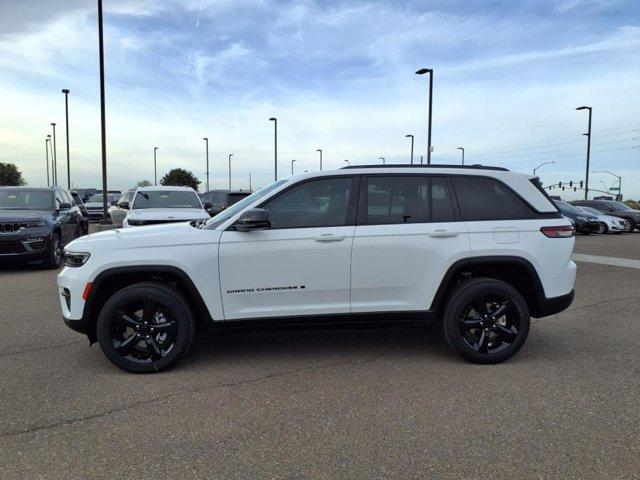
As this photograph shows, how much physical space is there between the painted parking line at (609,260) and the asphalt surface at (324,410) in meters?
6.67

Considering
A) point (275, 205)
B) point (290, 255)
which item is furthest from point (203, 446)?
point (275, 205)

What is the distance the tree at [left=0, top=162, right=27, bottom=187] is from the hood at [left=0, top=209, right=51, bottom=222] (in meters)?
73.4

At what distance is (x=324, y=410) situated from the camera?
3748 millimetres

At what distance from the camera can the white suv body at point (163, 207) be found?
35.3 feet

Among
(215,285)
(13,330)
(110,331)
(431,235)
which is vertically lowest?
(13,330)

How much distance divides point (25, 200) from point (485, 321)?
1005 cm

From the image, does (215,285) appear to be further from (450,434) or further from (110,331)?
(450,434)

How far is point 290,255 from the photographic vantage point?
4438mm

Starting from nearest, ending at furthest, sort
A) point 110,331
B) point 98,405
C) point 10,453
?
point 10,453
point 98,405
point 110,331

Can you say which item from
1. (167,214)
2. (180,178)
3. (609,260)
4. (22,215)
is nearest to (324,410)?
(167,214)

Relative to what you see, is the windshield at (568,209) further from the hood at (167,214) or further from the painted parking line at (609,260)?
the hood at (167,214)

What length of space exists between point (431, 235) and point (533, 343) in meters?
1.84

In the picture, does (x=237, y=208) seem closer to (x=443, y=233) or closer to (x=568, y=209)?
(x=443, y=233)

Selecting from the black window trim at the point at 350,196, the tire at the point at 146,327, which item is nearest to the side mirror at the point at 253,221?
the black window trim at the point at 350,196
